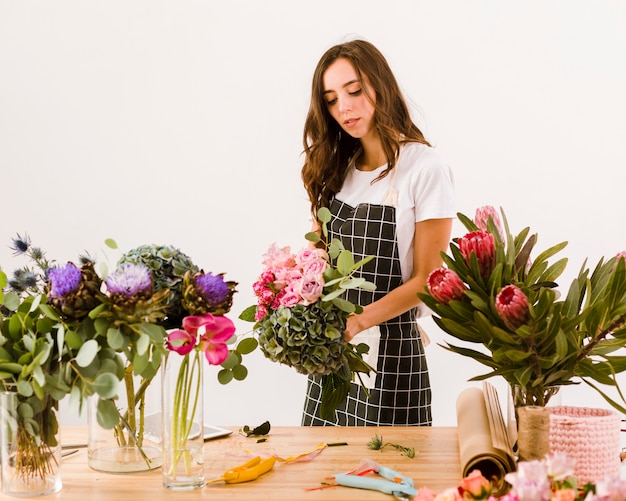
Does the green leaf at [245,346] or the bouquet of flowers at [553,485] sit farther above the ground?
the green leaf at [245,346]

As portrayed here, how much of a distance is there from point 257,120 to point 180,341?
8.91ft

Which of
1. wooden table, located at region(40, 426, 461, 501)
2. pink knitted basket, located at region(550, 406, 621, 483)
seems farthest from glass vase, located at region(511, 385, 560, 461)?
wooden table, located at region(40, 426, 461, 501)

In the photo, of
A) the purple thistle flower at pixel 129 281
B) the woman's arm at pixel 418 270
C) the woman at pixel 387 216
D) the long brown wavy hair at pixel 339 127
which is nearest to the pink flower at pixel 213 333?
the purple thistle flower at pixel 129 281

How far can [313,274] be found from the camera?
166 centimetres

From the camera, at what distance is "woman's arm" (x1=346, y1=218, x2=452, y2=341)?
2.34m

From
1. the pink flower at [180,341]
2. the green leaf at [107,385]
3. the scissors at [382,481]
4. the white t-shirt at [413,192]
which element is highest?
the white t-shirt at [413,192]

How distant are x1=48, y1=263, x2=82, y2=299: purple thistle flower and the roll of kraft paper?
0.77 meters

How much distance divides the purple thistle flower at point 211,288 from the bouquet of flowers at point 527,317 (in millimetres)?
380

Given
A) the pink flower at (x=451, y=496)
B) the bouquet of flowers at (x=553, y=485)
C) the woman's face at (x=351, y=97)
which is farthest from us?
the woman's face at (x=351, y=97)

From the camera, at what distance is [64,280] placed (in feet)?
4.48

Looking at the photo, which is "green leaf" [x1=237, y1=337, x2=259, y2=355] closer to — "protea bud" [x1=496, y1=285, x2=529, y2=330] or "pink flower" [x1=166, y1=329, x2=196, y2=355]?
"pink flower" [x1=166, y1=329, x2=196, y2=355]

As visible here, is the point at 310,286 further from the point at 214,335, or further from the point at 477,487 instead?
the point at 477,487

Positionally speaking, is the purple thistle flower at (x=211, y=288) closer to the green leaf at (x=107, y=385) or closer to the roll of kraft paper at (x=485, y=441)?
the green leaf at (x=107, y=385)

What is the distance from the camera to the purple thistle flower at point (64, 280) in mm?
1359
